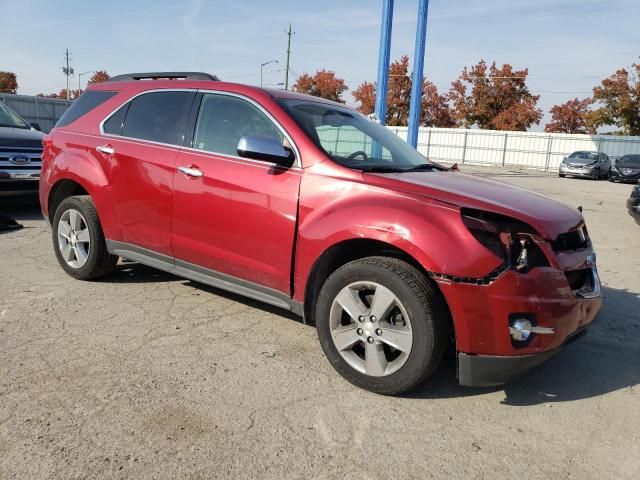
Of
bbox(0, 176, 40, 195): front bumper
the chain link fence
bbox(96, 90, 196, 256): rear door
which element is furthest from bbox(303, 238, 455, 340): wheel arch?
the chain link fence

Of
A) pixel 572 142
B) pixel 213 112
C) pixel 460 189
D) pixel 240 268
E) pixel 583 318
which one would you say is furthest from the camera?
pixel 572 142

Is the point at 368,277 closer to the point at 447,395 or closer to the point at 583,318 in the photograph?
the point at 447,395

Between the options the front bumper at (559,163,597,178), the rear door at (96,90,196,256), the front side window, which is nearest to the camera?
the front side window

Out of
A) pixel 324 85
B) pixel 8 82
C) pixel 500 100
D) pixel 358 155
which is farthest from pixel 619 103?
pixel 8 82

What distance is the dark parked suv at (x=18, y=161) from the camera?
7.38 m

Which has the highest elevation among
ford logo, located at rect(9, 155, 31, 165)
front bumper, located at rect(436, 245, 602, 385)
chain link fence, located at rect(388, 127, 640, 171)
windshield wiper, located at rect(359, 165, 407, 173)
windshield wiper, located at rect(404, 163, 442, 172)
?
→ chain link fence, located at rect(388, 127, 640, 171)

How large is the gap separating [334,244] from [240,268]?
0.82 metres

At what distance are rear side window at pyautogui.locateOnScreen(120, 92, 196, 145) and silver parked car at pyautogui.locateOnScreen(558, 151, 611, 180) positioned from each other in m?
26.2

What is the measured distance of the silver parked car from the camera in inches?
1025

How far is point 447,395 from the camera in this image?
3055 mm

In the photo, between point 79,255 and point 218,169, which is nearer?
point 218,169

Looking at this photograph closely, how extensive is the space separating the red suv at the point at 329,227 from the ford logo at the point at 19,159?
10.7 feet

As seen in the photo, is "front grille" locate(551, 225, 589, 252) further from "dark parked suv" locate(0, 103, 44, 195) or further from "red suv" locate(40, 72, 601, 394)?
"dark parked suv" locate(0, 103, 44, 195)

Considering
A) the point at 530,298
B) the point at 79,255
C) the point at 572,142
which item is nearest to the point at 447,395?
the point at 530,298
